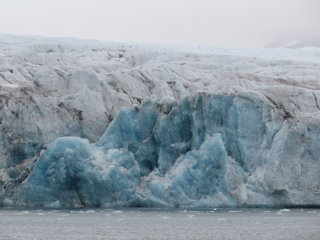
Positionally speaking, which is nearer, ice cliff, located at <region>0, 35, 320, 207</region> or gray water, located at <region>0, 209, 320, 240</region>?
gray water, located at <region>0, 209, 320, 240</region>

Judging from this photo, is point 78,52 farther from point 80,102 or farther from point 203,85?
point 80,102

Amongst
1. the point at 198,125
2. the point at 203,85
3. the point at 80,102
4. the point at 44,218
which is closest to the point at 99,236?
the point at 44,218

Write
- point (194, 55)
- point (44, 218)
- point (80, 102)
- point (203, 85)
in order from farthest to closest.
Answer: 1. point (194, 55)
2. point (203, 85)
3. point (80, 102)
4. point (44, 218)

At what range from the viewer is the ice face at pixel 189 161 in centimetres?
3044

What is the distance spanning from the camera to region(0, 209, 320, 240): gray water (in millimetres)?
23859

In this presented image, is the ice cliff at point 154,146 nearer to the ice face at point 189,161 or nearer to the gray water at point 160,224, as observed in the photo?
the ice face at point 189,161

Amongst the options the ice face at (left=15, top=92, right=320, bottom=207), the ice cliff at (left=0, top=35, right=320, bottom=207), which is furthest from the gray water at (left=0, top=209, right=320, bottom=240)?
the ice cliff at (left=0, top=35, right=320, bottom=207)

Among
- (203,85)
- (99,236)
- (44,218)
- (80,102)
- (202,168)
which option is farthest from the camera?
(203,85)

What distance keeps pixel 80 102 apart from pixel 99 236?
1187cm

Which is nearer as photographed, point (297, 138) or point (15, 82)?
point (297, 138)

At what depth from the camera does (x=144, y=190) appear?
3117 cm

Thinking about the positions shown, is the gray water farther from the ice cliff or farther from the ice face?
the ice cliff

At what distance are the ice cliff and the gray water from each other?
0.93 metres

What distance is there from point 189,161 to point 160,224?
4.97 metres
